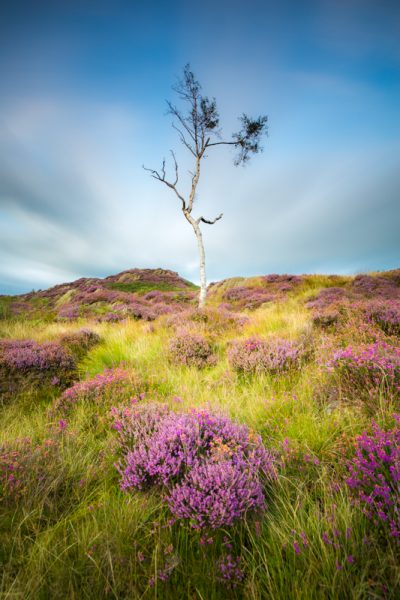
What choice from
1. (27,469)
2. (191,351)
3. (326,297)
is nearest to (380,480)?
(27,469)

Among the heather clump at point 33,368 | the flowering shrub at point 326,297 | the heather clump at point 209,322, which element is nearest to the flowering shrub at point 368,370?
the heather clump at point 209,322

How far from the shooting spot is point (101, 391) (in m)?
3.66

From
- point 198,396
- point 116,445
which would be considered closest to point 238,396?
point 198,396

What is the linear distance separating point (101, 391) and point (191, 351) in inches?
80.3

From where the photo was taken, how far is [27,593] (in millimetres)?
1239

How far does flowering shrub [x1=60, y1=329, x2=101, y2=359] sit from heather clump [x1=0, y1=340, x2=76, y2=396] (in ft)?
3.27

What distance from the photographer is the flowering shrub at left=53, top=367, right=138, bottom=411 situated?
349cm

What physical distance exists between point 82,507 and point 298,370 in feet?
10.4

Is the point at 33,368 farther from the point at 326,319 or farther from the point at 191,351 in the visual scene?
the point at 326,319

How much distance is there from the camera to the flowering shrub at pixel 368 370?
2.69m

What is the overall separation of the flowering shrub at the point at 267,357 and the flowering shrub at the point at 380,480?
2.14 metres

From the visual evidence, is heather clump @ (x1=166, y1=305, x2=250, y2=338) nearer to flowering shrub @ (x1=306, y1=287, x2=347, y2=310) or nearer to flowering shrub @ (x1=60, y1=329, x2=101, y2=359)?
flowering shrub @ (x1=60, y1=329, x2=101, y2=359)

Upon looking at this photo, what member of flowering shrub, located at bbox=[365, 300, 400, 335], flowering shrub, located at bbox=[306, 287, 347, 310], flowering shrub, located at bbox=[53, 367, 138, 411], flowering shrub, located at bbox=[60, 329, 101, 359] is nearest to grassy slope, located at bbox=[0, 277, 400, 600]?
flowering shrub, located at bbox=[53, 367, 138, 411]

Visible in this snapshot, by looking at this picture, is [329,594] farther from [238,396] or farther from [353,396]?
[238,396]
